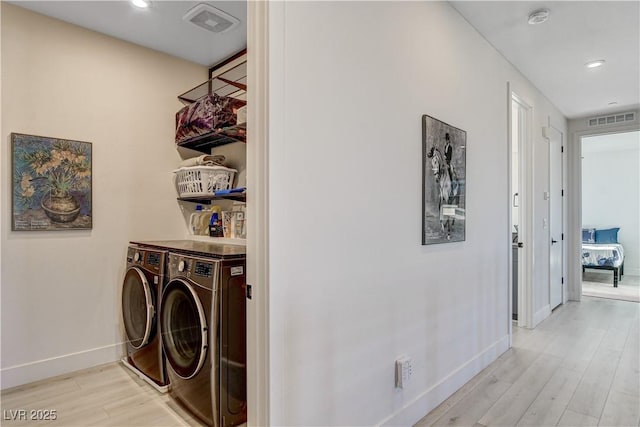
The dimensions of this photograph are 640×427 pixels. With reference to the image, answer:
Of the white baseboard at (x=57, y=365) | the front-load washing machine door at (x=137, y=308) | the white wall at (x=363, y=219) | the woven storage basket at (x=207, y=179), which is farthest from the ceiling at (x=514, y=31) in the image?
the white baseboard at (x=57, y=365)

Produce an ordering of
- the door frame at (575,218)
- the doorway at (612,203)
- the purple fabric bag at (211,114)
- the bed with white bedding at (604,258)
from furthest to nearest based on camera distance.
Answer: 1. the doorway at (612,203)
2. the bed with white bedding at (604,258)
3. the door frame at (575,218)
4. the purple fabric bag at (211,114)

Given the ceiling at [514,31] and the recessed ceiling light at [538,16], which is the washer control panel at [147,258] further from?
the recessed ceiling light at [538,16]

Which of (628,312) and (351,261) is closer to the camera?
(351,261)

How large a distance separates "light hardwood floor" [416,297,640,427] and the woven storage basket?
2030 millimetres

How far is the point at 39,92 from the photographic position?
2.44 meters

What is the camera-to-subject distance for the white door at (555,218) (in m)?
4.32

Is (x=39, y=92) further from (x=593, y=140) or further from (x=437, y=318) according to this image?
(x=593, y=140)

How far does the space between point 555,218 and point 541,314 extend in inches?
51.7

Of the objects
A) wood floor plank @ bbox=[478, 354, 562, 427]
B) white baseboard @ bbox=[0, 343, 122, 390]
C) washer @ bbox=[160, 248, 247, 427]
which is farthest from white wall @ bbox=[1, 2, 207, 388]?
wood floor plank @ bbox=[478, 354, 562, 427]

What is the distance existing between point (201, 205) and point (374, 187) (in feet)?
6.35

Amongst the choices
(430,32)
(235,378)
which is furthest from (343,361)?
(430,32)

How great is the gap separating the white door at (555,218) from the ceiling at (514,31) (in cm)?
108

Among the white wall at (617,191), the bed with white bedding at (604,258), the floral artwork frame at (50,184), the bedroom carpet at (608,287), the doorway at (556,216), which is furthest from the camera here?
the white wall at (617,191)

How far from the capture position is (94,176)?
105 inches
